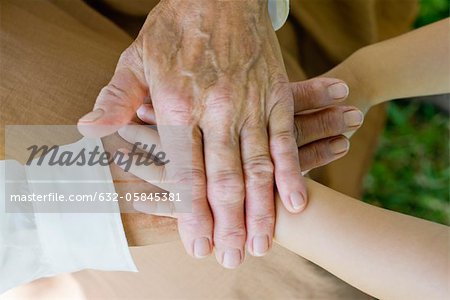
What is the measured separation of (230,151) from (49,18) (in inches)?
18.3

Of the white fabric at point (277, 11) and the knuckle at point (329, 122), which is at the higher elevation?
the white fabric at point (277, 11)

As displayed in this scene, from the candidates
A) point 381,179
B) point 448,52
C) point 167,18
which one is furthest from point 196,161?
point 381,179

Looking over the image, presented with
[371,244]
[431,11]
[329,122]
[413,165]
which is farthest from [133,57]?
[431,11]

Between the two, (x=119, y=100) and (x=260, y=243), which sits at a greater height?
(x=119, y=100)

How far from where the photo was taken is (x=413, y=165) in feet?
6.35

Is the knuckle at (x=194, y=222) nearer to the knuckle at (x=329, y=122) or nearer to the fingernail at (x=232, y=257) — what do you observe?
the fingernail at (x=232, y=257)

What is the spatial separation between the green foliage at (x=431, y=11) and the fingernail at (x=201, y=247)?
4.43 ft

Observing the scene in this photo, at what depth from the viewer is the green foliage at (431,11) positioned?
1995 millimetres

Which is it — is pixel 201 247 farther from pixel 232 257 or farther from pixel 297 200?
pixel 297 200

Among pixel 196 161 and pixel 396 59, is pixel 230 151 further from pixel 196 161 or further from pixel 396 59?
pixel 396 59

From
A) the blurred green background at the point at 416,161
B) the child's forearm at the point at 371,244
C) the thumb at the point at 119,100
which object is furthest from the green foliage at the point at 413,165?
the thumb at the point at 119,100

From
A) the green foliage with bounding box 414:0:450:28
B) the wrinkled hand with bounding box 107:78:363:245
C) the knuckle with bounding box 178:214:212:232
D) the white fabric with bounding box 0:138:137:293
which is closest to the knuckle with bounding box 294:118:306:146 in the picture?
the wrinkled hand with bounding box 107:78:363:245

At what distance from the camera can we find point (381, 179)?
1915mm

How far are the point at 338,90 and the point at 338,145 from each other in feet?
0.31
